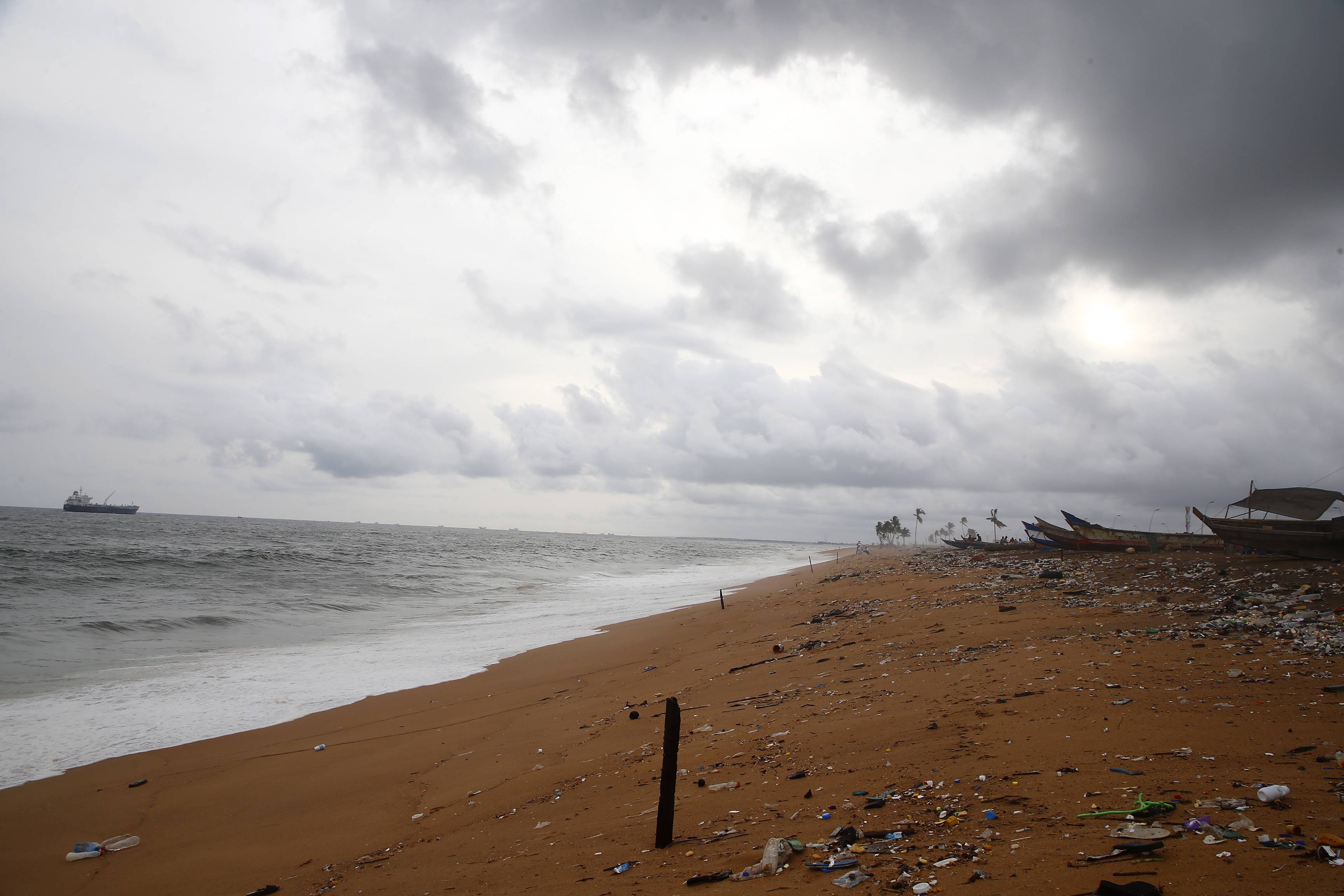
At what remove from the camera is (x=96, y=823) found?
8.21 metres

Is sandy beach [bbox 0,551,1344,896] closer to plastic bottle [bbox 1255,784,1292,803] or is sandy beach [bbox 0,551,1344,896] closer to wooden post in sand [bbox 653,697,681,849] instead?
plastic bottle [bbox 1255,784,1292,803]

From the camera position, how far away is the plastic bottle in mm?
4652

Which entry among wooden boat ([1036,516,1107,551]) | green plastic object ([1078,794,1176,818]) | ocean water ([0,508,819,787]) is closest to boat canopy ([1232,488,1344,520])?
wooden boat ([1036,516,1107,551])

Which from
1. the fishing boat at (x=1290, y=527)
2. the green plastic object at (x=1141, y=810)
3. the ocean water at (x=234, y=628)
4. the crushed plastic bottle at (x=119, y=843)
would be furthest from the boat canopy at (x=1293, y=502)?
the crushed plastic bottle at (x=119, y=843)

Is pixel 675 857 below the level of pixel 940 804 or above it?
below

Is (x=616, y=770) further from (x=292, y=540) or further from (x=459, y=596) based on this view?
(x=292, y=540)

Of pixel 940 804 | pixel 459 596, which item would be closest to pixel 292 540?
pixel 459 596

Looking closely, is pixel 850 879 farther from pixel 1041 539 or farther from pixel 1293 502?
pixel 1041 539

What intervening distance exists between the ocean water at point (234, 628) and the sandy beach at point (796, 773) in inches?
64.7

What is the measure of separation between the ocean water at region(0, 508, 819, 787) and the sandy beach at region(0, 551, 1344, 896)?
1644 millimetres

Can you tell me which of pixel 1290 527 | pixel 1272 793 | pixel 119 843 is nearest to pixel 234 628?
pixel 119 843

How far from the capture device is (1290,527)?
1992 centimetres

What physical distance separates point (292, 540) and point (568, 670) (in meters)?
77.9

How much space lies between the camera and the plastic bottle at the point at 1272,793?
4.65 m
